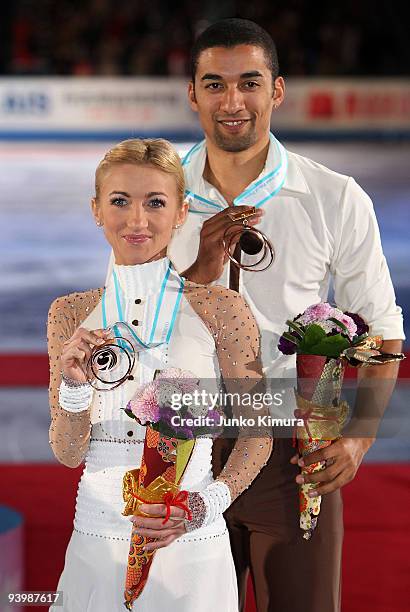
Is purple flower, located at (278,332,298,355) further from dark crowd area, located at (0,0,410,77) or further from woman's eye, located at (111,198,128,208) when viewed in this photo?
dark crowd area, located at (0,0,410,77)

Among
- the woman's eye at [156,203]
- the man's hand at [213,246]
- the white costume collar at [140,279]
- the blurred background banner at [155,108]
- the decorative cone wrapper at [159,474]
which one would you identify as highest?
the blurred background banner at [155,108]

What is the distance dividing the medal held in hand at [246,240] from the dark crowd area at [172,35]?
40.7 ft

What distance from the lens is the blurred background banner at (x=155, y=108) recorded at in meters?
13.7

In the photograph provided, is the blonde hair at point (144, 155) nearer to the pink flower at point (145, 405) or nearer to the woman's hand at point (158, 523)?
the pink flower at point (145, 405)

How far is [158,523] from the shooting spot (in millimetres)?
1789

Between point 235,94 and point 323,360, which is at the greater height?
point 235,94

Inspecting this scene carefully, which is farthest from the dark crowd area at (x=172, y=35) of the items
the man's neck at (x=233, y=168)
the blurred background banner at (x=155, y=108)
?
the man's neck at (x=233, y=168)

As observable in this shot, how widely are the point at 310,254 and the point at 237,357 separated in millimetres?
421

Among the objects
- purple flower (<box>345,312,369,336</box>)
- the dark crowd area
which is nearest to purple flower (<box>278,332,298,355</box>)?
purple flower (<box>345,312,369,336</box>)

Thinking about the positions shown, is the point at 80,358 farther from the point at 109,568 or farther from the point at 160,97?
the point at 160,97

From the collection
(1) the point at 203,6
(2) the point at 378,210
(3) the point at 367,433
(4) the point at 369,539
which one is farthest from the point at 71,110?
(3) the point at 367,433

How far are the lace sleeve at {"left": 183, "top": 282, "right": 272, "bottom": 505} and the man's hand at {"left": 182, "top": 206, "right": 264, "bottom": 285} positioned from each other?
18 centimetres

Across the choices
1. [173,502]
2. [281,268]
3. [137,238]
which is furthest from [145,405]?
[281,268]

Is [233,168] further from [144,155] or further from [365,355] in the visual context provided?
[365,355]
